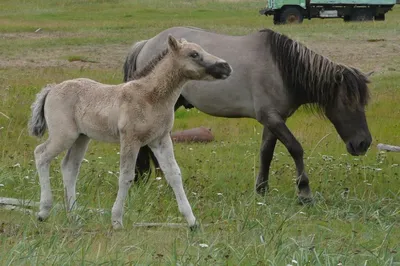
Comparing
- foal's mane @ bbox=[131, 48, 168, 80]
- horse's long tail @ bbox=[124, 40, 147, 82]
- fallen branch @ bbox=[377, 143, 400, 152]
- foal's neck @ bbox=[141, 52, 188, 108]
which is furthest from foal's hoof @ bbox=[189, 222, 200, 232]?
fallen branch @ bbox=[377, 143, 400, 152]

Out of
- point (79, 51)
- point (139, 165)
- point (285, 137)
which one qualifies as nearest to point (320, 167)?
point (285, 137)

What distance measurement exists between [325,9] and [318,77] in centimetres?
3142

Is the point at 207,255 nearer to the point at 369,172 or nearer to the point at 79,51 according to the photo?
the point at 369,172

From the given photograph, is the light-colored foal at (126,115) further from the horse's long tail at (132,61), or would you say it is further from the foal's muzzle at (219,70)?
the horse's long tail at (132,61)

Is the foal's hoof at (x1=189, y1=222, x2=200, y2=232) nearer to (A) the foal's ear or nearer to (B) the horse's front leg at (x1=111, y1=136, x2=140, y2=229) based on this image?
(B) the horse's front leg at (x1=111, y1=136, x2=140, y2=229)

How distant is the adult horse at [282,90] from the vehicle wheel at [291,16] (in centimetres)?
2996

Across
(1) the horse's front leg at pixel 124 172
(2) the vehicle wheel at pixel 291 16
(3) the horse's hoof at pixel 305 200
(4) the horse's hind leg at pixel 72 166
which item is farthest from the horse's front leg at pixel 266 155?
(2) the vehicle wheel at pixel 291 16

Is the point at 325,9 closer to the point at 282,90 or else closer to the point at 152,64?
the point at 282,90

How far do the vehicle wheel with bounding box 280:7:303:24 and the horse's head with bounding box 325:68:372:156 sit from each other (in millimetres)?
30152

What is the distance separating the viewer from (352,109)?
10453 mm

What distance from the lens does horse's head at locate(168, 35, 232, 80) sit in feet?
25.4

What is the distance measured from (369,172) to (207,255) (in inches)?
209

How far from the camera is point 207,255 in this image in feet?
20.6

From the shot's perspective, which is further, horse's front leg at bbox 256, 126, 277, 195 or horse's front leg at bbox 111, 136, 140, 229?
horse's front leg at bbox 256, 126, 277, 195
